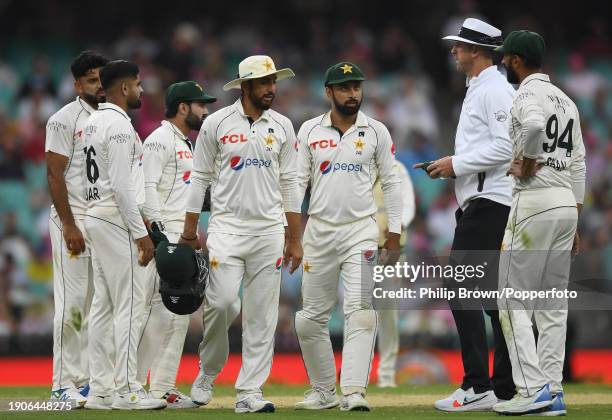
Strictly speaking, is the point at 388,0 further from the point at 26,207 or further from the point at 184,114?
the point at 184,114

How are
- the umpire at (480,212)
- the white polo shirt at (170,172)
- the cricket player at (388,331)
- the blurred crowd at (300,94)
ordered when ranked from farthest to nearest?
the blurred crowd at (300,94) → the cricket player at (388,331) → the white polo shirt at (170,172) → the umpire at (480,212)

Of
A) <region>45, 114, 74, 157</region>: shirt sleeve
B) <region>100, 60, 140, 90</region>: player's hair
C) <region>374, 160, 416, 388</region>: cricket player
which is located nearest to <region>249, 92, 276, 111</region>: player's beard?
<region>100, 60, 140, 90</region>: player's hair

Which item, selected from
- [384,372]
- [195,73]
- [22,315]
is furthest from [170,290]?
[195,73]

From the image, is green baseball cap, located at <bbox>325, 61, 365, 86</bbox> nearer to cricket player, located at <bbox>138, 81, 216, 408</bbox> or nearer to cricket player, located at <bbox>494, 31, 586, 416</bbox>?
cricket player, located at <bbox>494, 31, 586, 416</bbox>

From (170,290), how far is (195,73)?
38.8ft

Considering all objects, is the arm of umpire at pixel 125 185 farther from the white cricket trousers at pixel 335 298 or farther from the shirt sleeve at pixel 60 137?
the white cricket trousers at pixel 335 298

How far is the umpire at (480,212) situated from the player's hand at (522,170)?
73 cm

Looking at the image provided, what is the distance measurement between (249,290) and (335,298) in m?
0.72

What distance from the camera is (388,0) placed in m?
22.5

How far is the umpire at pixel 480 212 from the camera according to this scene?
9133 mm

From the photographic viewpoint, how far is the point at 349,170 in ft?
30.1

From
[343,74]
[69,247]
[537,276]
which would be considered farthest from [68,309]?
[537,276]

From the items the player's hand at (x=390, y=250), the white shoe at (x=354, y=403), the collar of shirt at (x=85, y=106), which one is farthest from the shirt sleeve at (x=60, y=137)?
the white shoe at (x=354, y=403)

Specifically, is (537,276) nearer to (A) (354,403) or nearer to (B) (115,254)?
(A) (354,403)
